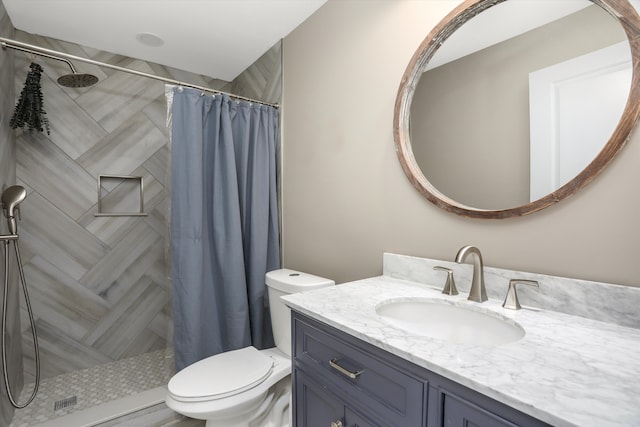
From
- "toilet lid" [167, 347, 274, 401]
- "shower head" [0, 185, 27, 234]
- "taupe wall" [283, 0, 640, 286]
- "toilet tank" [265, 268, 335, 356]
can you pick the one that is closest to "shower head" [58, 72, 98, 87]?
"shower head" [0, 185, 27, 234]

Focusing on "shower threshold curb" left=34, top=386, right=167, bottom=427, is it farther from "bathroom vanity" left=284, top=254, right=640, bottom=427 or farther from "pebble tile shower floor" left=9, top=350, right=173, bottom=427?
"bathroom vanity" left=284, top=254, right=640, bottom=427

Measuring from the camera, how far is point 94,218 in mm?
2391

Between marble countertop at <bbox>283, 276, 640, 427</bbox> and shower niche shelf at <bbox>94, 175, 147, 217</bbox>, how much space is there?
81.3 inches

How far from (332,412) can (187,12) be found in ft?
7.28

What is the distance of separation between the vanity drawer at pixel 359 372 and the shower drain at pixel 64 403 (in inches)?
67.8

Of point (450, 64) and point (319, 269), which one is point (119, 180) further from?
point (450, 64)

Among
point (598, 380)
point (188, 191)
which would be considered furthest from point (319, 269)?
point (598, 380)

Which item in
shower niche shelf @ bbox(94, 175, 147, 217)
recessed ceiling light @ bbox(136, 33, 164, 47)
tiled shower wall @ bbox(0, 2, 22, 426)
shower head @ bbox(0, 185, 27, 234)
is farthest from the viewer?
shower niche shelf @ bbox(94, 175, 147, 217)

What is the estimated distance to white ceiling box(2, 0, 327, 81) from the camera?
1.88 metres

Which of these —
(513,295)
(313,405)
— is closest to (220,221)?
(313,405)

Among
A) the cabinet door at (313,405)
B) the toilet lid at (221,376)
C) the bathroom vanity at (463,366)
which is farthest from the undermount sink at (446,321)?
the toilet lid at (221,376)

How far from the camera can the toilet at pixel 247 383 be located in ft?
4.43

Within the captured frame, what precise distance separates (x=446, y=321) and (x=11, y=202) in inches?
86.3

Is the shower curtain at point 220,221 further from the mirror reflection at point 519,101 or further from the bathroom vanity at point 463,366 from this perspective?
the mirror reflection at point 519,101
